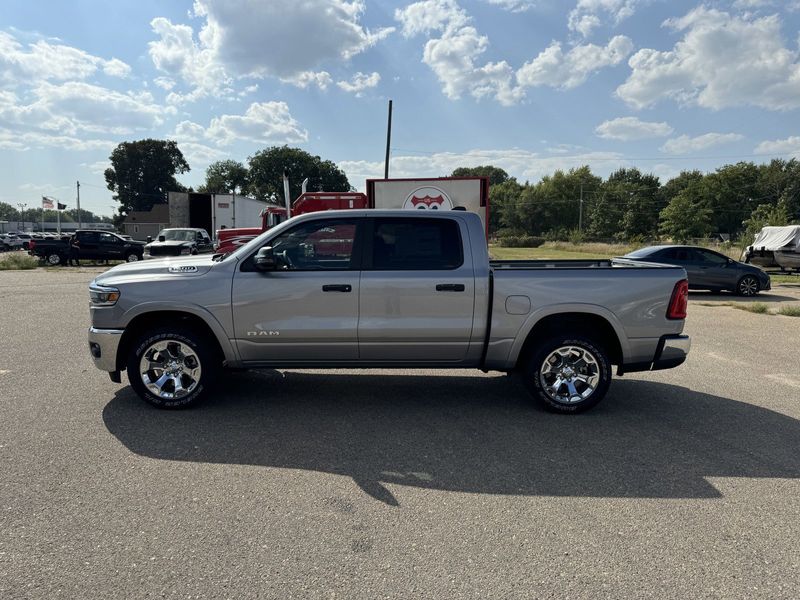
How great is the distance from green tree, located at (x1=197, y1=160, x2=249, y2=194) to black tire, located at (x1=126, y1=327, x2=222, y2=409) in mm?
103933

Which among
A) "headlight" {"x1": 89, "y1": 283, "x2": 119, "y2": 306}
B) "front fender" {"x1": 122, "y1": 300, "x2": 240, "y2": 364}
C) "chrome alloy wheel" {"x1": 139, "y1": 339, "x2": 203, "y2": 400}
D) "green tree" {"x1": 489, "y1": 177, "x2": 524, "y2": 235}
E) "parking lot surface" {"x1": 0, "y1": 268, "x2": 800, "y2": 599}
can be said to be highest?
"green tree" {"x1": 489, "y1": 177, "x2": 524, "y2": 235}

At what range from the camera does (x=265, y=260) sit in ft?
15.7

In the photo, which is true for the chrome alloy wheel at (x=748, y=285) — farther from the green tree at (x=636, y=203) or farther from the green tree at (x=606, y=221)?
the green tree at (x=606, y=221)

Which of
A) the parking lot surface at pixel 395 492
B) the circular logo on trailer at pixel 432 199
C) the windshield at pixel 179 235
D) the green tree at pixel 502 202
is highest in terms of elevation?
the green tree at pixel 502 202

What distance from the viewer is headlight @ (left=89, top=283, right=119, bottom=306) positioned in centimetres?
492

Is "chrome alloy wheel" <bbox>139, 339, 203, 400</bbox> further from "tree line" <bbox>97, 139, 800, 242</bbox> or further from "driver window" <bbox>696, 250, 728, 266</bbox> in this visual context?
"tree line" <bbox>97, 139, 800, 242</bbox>

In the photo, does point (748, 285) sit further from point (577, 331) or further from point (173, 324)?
point (173, 324)

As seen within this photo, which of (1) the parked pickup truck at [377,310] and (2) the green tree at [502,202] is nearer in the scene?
(1) the parked pickup truck at [377,310]

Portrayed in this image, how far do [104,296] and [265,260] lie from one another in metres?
1.56

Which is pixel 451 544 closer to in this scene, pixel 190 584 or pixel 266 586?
pixel 266 586

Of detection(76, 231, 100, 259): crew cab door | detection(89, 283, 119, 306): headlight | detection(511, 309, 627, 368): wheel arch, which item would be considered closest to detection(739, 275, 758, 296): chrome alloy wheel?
detection(511, 309, 627, 368): wheel arch

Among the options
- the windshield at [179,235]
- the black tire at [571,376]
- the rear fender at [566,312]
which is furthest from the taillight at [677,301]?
the windshield at [179,235]

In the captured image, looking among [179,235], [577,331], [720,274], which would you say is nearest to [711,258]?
[720,274]

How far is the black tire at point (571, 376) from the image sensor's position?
5004mm
